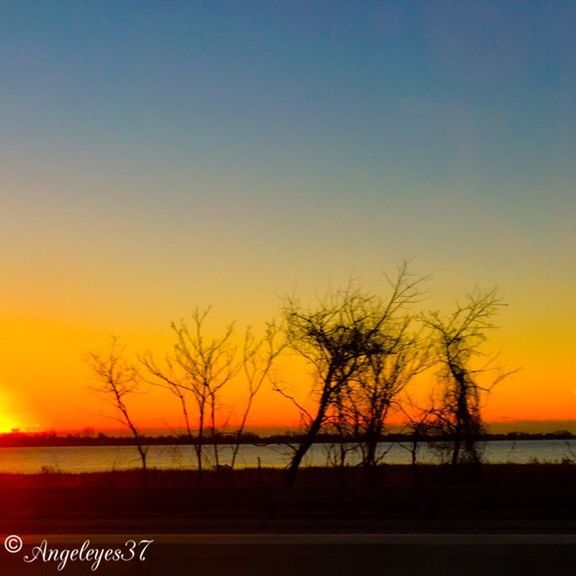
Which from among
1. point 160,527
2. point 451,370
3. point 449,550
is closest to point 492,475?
point 451,370

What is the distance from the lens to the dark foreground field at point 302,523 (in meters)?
5.27

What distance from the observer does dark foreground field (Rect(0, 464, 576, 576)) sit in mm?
5266

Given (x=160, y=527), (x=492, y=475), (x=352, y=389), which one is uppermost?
(x=352, y=389)

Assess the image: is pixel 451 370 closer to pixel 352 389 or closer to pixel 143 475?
pixel 352 389

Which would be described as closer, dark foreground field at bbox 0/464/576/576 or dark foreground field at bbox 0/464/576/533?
dark foreground field at bbox 0/464/576/576

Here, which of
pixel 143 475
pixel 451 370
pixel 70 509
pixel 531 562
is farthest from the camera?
pixel 143 475

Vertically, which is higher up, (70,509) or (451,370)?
(451,370)

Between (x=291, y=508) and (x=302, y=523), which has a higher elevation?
(x=291, y=508)

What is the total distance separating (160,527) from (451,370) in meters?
10.9

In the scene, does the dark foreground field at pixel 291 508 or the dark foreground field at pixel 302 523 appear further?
the dark foreground field at pixel 291 508

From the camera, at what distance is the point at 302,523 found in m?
15.9

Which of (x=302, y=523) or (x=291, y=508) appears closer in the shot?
(x=302, y=523)

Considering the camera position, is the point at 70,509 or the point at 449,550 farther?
the point at 70,509

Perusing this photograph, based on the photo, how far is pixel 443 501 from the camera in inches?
722
